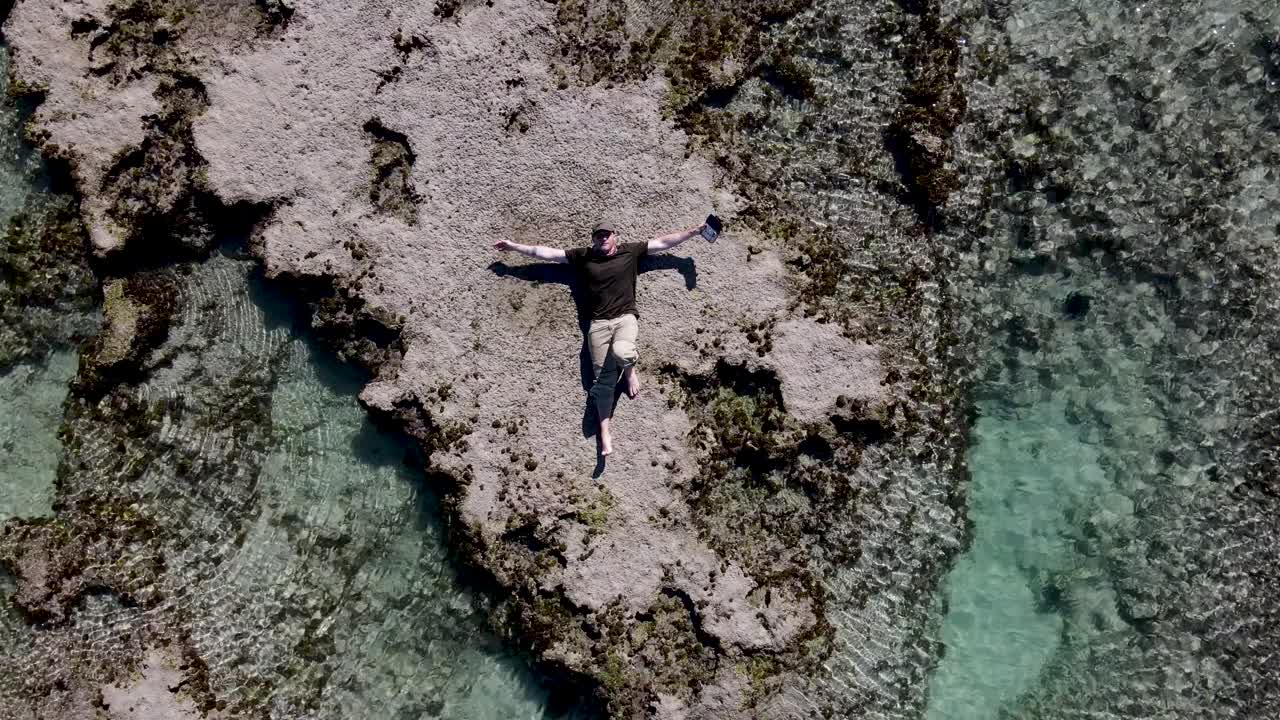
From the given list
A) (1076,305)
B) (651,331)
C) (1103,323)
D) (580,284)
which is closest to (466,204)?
(580,284)

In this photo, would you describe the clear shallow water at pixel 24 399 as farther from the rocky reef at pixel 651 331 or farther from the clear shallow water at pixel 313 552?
the clear shallow water at pixel 313 552

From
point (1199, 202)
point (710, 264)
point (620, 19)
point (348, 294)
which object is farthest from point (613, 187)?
point (1199, 202)

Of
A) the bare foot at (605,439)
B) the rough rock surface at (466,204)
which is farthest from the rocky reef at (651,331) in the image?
the bare foot at (605,439)

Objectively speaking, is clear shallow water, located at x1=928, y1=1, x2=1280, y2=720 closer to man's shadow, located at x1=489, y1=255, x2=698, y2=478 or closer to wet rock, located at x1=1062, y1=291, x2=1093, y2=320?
wet rock, located at x1=1062, y1=291, x2=1093, y2=320

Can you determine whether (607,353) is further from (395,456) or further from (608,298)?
(395,456)

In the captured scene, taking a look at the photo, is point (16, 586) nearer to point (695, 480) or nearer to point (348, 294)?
point (348, 294)

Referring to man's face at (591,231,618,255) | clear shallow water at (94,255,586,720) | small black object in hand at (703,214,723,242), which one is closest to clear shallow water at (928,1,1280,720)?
small black object in hand at (703,214,723,242)
